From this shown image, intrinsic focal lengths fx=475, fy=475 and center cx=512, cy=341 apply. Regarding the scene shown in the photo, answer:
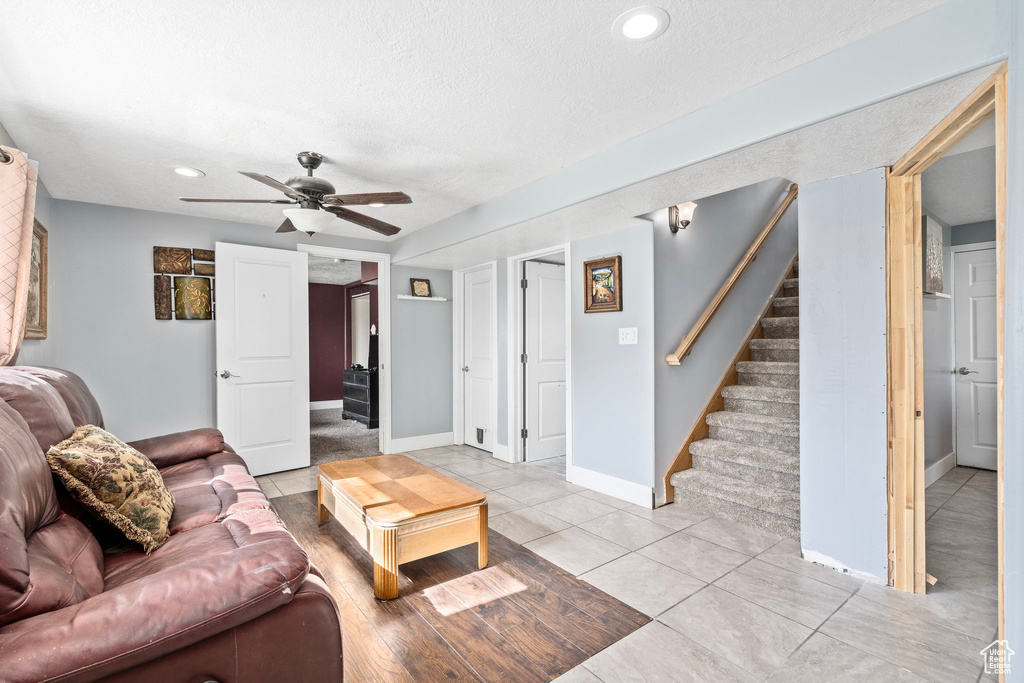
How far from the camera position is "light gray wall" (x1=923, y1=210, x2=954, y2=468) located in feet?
12.1

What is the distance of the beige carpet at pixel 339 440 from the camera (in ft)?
16.2

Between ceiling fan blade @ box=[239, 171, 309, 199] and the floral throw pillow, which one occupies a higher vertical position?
ceiling fan blade @ box=[239, 171, 309, 199]

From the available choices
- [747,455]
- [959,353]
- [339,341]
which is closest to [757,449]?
[747,455]

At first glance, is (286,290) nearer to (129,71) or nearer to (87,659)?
(129,71)

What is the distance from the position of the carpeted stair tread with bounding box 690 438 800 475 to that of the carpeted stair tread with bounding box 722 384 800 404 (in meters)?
0.41

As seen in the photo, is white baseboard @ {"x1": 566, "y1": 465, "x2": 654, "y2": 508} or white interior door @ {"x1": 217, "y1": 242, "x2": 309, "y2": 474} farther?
white interior door @ {"x1": 217, "y1": 242, "x2": 309, "y2": 474}

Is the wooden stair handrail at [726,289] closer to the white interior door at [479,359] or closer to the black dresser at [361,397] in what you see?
the white interior door at [479,359]

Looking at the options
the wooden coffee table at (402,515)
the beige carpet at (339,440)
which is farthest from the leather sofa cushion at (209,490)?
the beige carpet at (339,440)

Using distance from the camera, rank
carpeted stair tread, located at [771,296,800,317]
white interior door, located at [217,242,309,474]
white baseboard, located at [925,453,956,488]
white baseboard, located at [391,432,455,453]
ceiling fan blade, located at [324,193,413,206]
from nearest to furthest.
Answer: ceiling fan blade, located at [324,193,413,206]
white baseboard, located at [925,453,956,488]
white interior door, located at [217,242,309,474]
carpeted stair tread, located at [771,296,800,317]
white baseboard, located at [391,432,455,453]

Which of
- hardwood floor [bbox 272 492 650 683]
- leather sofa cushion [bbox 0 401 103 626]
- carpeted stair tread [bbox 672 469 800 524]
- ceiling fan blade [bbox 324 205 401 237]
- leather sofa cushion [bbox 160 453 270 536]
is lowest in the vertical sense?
hardwood floor [bbox 272 492 650 683]

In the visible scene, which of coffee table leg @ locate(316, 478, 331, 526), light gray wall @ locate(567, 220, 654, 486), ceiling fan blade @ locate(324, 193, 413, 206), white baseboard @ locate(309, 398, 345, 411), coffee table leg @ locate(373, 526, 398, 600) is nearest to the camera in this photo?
coffee table leg @ locate(373, 526, 398, 600)

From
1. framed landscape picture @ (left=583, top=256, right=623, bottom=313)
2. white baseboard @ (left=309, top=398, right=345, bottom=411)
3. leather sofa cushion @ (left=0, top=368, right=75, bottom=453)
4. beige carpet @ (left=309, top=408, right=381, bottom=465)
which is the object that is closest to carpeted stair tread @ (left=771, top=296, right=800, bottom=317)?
framed landscape picture @ (left=583, top=256, right=623, bottom=313)

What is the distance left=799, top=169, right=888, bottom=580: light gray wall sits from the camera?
2264mm

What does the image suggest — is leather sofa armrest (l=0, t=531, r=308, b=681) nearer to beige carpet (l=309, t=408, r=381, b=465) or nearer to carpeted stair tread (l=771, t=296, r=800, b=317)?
beige carpet (l=309, t=408, r=381, b=465)
